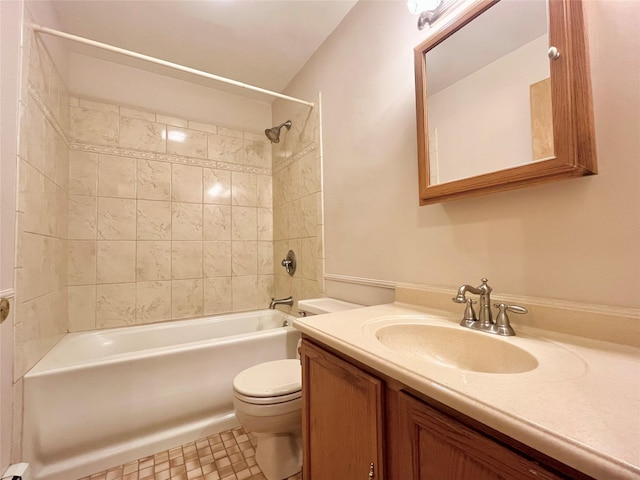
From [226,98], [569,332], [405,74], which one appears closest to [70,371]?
[569,332]

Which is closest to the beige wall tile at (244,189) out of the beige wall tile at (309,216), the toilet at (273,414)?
the beige wall tile at (309,216)

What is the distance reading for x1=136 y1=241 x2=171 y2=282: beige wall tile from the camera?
214 cm

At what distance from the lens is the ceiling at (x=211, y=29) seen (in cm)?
162

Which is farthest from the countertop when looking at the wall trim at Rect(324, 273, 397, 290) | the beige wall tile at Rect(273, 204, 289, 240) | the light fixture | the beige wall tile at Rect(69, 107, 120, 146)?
the beige wall tile at Rect(69, 107, 120, 146)

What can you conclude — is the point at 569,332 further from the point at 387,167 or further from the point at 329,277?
the point at 329,277

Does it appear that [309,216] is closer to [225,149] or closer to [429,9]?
[225,149]

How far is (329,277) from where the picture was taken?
1834mm

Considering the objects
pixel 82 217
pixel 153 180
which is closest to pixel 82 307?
pixel 82 217

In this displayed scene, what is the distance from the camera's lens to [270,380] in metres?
1.34

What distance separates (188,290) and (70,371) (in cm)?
102

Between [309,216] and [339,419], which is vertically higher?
[309,216]

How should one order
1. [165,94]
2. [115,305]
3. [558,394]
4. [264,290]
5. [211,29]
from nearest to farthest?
[558,394]
[211,29]
[115,305]
[165,94]
[264,290]

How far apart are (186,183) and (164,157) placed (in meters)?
0.26

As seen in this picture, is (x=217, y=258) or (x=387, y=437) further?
(x=217, y=258)
